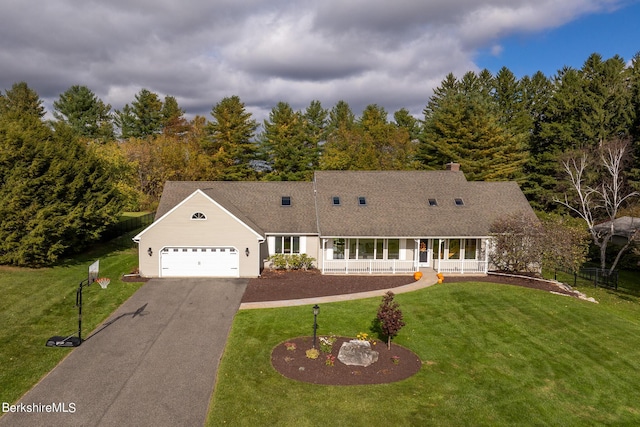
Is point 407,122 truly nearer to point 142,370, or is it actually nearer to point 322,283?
point 322,283

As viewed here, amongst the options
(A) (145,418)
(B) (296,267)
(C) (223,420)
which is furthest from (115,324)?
(B) (296,267)

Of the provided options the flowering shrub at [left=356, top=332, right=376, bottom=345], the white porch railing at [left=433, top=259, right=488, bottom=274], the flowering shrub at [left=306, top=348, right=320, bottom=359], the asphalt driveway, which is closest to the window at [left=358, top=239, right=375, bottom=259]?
the white porch railing at [left=433, top=259, right=488, bottom=274]

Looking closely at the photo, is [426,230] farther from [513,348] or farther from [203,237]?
[203,237]

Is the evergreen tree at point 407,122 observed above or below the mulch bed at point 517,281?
above

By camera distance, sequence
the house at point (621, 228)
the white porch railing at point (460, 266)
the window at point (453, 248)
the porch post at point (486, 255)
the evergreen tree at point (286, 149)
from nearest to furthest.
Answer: the porch post at point (486, 255), the white porch railing at point (460, 266), the window at point (453, 248), the house at point (621, 228), the evergreen tree at point (286, 149)

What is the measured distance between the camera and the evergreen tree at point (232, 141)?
4912 cm

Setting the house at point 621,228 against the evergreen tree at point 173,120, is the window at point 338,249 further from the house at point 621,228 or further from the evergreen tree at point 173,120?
the evergreen tree at point 173,120

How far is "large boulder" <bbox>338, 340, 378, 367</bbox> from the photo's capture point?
45.0 feet

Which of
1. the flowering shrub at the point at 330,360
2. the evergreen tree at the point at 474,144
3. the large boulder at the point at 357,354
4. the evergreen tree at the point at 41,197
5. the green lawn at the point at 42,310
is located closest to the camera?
the green lawn at the point at 42,310

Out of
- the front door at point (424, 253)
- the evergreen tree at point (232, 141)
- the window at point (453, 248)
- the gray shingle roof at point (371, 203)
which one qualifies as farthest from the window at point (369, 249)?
the evergreen tree at point (232, 141)

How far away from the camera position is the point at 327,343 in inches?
591

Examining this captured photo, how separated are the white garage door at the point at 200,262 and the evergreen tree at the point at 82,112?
52.6 metres

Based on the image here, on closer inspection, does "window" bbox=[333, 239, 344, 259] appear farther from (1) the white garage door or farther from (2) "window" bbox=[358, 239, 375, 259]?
(1) the white garage door

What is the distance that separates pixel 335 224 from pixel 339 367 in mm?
12958
